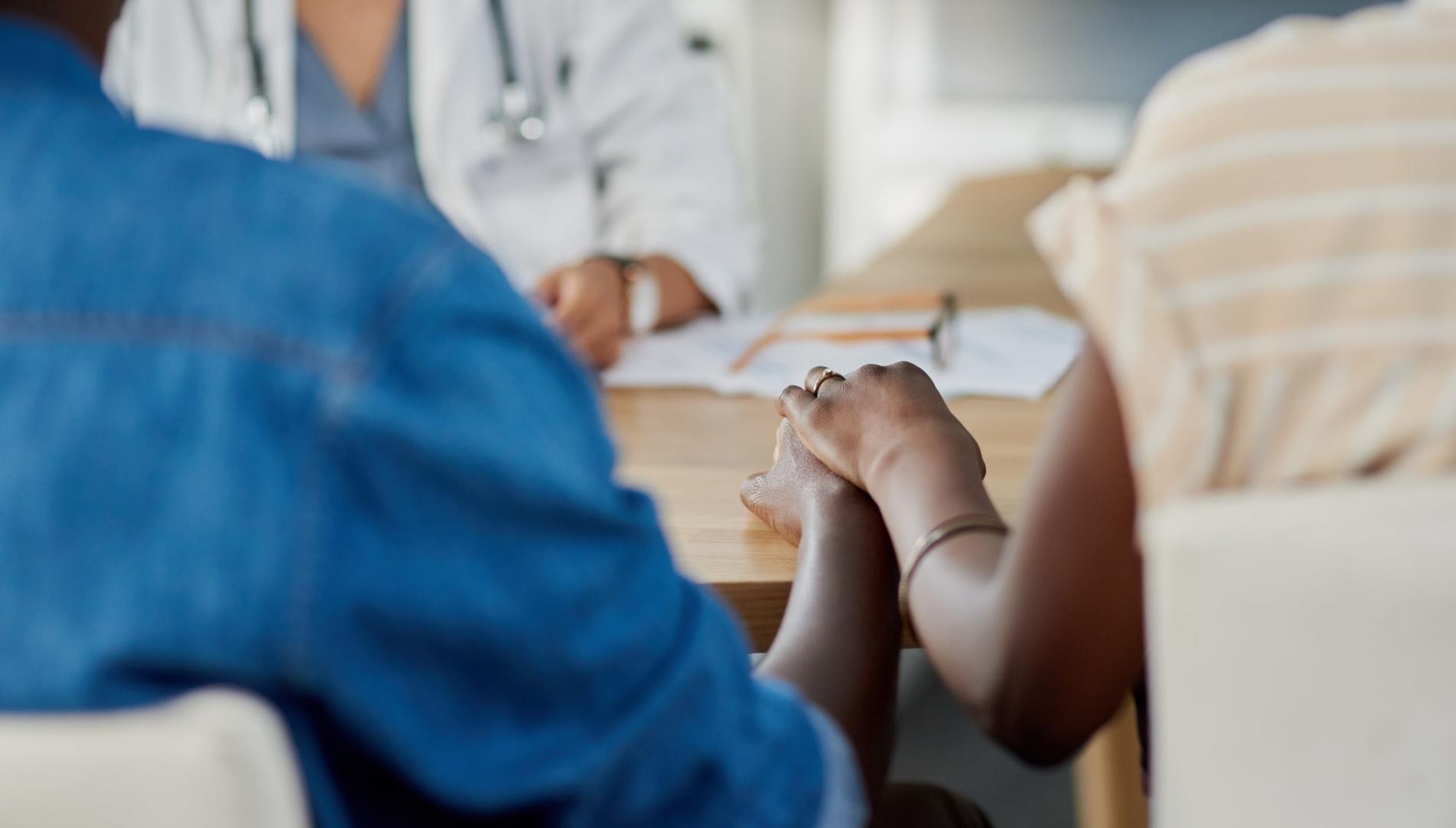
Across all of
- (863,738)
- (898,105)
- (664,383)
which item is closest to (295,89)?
(664,383)

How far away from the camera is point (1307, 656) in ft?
1.35

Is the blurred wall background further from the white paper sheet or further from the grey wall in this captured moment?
the white paper sheet

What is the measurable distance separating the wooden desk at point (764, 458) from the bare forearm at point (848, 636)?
0.12ft

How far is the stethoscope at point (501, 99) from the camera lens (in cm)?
142

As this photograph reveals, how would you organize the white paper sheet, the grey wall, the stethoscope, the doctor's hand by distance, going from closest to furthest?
the white paper sheet → the doctor's hand → the stethoscope → the grey wall

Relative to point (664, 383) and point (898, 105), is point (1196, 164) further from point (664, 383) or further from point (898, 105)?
point (898, 105)

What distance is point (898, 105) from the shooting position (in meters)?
3.45

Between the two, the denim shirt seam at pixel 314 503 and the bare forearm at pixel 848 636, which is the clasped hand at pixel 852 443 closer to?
the bare forearm at pixel 848 636

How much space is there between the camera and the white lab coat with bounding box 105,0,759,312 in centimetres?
145

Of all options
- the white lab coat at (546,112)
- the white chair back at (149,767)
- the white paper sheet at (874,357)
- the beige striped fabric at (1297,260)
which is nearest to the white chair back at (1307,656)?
the beige striped fabric at (1297,260)

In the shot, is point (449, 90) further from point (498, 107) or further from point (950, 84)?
point (950, 84)

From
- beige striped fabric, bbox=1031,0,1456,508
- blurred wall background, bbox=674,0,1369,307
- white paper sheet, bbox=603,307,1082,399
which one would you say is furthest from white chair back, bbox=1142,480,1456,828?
blurred wall background, bbox=674,0,1369,307

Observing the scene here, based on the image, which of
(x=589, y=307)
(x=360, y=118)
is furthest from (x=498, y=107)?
(x=589, y=307)

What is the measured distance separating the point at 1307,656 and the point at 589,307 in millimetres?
774
